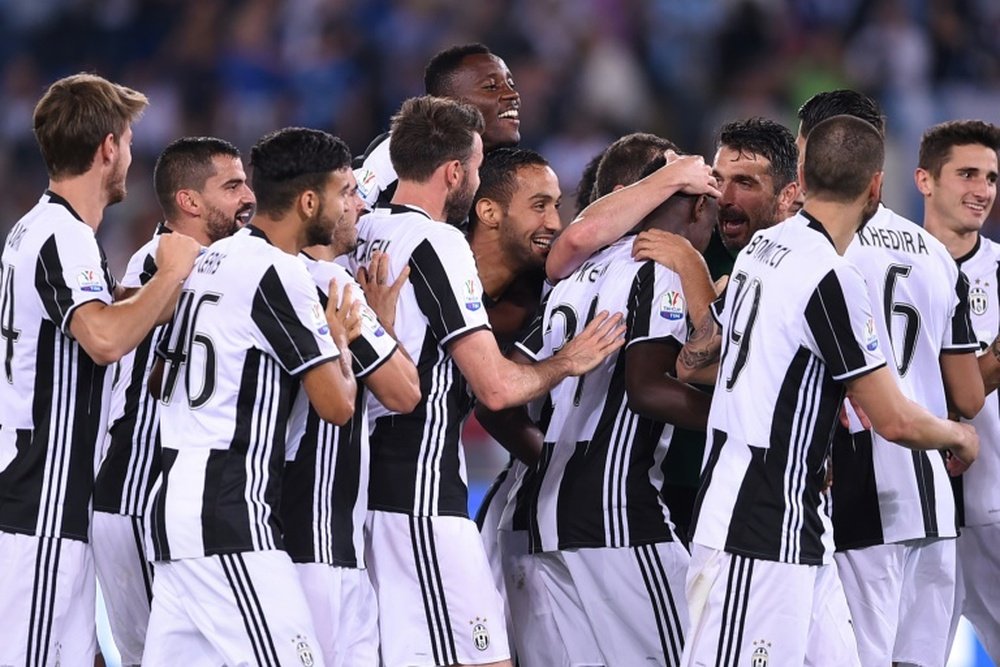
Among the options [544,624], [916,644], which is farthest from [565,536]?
[916,644]

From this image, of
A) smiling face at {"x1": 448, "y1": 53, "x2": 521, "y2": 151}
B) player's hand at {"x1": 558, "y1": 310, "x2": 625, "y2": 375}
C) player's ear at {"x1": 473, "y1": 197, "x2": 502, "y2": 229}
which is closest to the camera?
player's hand at {"x1": 558, "y1": 310, "x2": 625, "y2": 375}

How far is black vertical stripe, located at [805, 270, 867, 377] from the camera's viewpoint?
5.29 meters

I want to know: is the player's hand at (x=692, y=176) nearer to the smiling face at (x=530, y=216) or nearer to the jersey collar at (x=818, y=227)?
the smiling face at (x=530, y=216)

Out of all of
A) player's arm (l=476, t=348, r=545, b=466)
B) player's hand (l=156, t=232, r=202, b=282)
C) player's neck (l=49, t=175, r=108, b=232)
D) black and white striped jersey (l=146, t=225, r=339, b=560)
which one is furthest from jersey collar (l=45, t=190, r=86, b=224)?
player's arm (l=476, t=348, r=545, b=466)

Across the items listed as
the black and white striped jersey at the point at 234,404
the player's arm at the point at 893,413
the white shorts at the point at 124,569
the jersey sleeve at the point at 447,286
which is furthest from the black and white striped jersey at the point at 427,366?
the player's arm at the point at 893,413

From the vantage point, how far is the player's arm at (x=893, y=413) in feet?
17.4

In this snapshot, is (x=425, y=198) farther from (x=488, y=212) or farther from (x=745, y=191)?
(x=745, y=191)

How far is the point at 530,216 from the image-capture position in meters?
6.98

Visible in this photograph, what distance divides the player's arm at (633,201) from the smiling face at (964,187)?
139cm

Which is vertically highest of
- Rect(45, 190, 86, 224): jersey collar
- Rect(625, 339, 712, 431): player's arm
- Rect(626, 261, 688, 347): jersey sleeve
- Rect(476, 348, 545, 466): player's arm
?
Rect(45, 190, 86, 224): jersey collar

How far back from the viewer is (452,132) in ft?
20.8

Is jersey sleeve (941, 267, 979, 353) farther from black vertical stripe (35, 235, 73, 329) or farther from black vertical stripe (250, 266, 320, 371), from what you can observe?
black vertical stripe (35, 235, 73, 329)

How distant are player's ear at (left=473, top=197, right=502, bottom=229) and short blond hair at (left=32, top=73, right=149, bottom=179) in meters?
1.72

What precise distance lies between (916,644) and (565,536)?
1.60m
